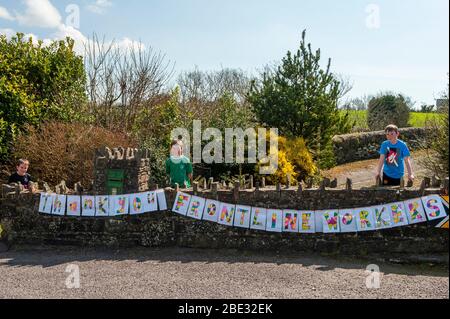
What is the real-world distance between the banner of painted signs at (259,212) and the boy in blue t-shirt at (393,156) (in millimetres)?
682

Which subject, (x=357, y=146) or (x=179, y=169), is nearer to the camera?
(x=179, y=169)

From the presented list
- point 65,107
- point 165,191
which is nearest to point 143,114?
point 65,107

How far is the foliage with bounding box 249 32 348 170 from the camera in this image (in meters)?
14.1

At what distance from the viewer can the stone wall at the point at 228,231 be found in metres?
7.50

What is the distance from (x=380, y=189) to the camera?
7.57m

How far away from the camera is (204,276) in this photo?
6.87 meters

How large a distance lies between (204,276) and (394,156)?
403 centimetres

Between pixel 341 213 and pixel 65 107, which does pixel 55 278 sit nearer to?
pixel 341 213

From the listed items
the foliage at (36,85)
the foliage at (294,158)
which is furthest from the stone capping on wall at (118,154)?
the foliage at (36,85)

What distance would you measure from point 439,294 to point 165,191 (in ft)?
15.9

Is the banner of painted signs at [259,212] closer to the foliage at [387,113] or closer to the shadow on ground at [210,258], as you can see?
the shadow on ground at [210,258]

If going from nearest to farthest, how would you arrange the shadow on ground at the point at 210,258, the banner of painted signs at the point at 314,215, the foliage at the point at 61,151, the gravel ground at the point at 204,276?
the gravel ground at the point at 204,276
the shadow on ground at the point at 210,258
the banner of painted signs at the point at 314,215
the foliage at the point at 61,151

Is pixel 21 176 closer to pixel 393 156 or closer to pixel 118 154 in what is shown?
pixel 118 154

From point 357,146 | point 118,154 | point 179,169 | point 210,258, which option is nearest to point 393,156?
point 210,258
